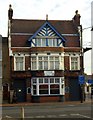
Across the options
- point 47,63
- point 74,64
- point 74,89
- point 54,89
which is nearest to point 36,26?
point 47,63

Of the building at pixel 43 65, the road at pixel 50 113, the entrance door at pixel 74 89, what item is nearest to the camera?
the road at pixel 50 113

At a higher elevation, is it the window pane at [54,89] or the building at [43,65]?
the building at [43,65]

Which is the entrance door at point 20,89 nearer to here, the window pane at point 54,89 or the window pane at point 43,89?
the window pane at point 43,89

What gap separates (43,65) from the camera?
4400 centimetres

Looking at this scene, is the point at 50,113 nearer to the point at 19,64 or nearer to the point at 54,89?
the point at 54,89

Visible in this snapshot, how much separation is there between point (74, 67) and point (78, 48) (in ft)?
8.55

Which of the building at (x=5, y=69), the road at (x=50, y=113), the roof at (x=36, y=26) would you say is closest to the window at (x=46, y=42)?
the roof at (x=36, y=26)

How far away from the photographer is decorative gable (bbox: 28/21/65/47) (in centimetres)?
4438

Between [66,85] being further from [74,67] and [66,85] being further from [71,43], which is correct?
[71,43]

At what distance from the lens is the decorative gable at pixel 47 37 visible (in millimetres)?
44375

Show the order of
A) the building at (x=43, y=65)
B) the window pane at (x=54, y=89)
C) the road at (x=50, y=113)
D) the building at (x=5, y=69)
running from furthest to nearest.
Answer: the building at (x=5, y=69) < the window pane at (x=54, y=89) < the building at (x=43, y=65) < the road at (x=50, y=113)

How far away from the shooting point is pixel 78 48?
151 ft

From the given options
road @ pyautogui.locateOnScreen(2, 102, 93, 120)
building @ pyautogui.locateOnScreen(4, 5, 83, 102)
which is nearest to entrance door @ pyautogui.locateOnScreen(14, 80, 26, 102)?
building @ pyautogui.locateOnScreen(4, 5, 83, 102)

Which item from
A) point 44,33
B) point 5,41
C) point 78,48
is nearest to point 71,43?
point 78,48
